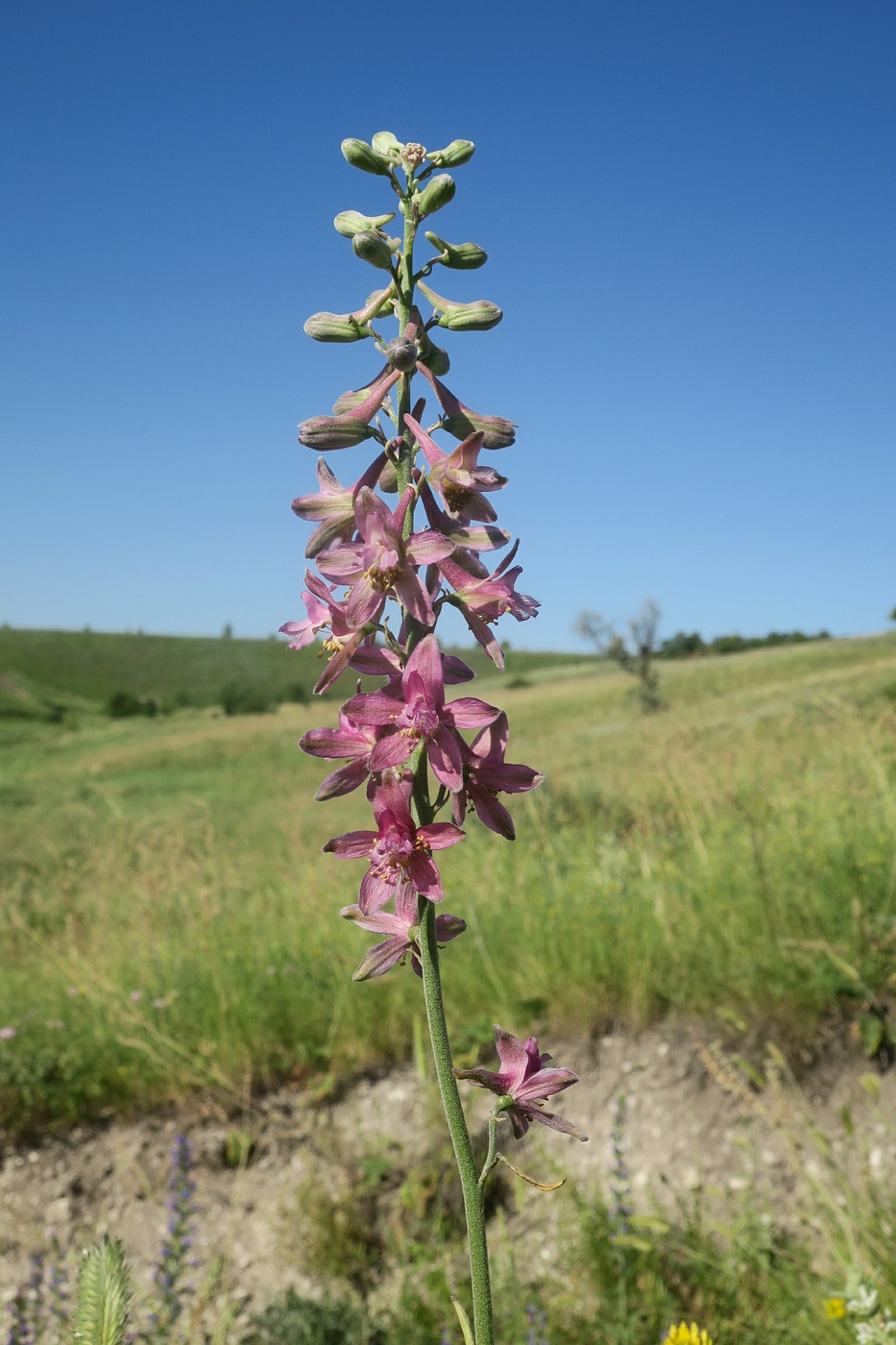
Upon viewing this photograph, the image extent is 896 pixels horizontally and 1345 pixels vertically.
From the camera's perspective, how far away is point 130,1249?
4.22 meters

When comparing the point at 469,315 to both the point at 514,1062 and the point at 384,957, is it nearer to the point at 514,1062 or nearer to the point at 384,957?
the point at 384,957

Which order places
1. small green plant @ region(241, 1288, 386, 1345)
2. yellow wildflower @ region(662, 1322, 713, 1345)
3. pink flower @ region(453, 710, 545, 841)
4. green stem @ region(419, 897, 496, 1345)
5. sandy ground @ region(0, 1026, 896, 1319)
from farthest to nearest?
1. sandy ground @ region(0, 1026, 896, 1319)
2. small green plant @ region(241, 1288, 386, 1345)
3. yellow wildflower @ region(662, 1322, 713, 1345)
4. pink flower @ region(453, 710, 545, 841)
5. green stem @ region(419, 897, 496, 1345)

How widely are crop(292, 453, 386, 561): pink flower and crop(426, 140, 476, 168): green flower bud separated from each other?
0.80m

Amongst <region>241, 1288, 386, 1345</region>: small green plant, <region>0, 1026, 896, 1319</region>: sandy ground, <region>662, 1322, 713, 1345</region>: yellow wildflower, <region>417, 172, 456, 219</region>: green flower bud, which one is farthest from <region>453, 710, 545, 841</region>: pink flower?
<region>0, 1026, 896, 1319</region>: sandy ground

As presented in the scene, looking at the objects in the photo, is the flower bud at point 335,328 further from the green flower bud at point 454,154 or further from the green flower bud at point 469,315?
the green flower bud at point 454,154

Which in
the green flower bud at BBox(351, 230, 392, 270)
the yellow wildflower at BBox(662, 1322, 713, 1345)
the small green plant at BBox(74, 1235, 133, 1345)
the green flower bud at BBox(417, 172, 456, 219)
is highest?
the green flower bud at BBox(417, 172, 456, 219)

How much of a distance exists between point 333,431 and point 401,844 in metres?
0.86

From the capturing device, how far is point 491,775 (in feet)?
5.55

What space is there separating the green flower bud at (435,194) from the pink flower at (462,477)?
552 millimetres

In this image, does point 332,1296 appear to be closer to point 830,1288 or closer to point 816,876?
point 830,1288

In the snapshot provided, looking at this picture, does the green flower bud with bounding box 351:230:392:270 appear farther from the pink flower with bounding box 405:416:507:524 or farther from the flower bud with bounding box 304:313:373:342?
the pink flower with bounding box 405:416:507:524

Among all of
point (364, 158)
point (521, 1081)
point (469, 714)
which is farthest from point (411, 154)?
point (521, 1081)

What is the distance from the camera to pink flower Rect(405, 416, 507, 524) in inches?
67.6

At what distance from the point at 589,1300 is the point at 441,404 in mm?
3440
